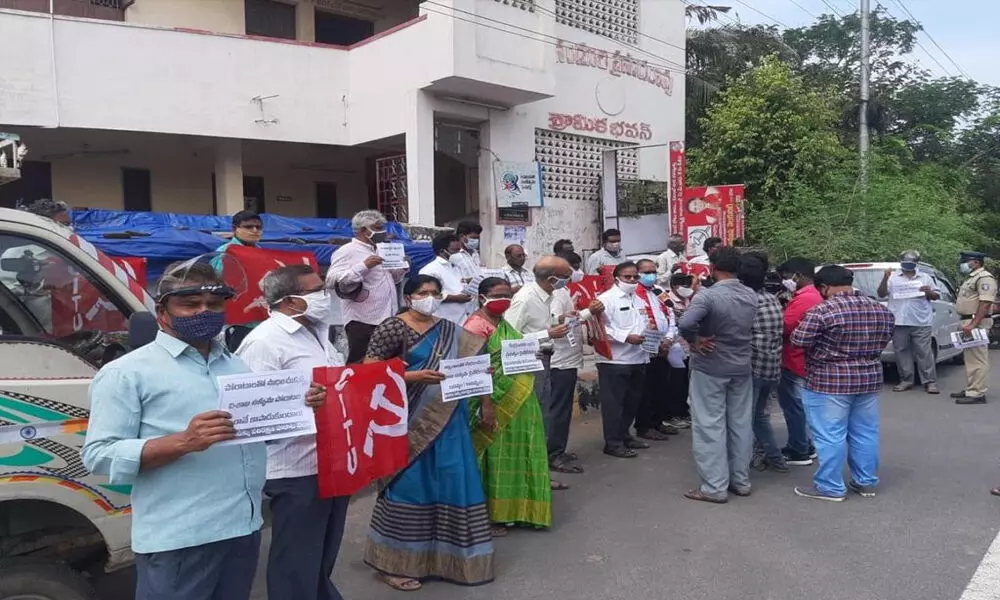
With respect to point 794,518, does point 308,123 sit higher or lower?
higher

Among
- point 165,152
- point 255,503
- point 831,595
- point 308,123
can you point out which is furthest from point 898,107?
point 255,503

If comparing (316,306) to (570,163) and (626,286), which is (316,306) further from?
(570,163)

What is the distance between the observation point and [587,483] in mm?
6129

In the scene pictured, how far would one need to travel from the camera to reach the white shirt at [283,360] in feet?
10.7

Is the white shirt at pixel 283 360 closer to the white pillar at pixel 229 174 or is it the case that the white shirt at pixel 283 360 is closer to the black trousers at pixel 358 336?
the black trousers at pixel 358 336

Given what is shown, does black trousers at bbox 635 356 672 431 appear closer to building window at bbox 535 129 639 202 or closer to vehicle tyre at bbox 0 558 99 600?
vehicle tyre at bbox 0 558 99 600

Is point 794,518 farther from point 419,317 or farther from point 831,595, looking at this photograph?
point 419,317

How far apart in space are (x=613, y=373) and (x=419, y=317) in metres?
2.75

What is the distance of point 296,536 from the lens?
131 inches

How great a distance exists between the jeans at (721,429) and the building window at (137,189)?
11818 millimetres

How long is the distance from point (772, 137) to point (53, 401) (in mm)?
16202

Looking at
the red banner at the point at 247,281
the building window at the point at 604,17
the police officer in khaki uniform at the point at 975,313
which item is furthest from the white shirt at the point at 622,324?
the building window at the point at 604,17

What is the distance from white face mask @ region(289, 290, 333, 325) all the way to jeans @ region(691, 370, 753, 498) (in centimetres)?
324

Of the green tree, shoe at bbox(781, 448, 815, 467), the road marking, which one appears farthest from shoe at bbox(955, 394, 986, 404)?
the green tree
